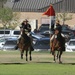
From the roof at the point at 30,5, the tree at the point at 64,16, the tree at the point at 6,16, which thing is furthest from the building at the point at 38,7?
the tree at the point at 6,16

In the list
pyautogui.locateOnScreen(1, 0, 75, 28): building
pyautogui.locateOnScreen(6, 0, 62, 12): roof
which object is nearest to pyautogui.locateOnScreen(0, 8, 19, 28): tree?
pyautogui.locateOnScreen(1, 0, 75, 28): building

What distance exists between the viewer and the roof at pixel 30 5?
9756 centimetres

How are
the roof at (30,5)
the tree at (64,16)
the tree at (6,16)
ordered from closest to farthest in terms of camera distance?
the tree at (6,16) → the tree at (64,16) → the roof at (30,5)

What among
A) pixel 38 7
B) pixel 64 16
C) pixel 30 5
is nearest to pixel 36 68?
pixel 64 16

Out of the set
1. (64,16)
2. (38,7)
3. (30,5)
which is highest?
(30,5)

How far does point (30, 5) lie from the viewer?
99.9m

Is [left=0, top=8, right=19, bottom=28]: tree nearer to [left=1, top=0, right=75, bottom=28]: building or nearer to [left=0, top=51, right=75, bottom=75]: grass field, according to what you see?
[left=1, top=0, right=75, bottom=28]: building

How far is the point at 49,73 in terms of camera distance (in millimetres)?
17609

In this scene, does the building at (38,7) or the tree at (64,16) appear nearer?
the tree at (64,16)

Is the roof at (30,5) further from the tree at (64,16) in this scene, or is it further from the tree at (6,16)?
the tree at (6,16)

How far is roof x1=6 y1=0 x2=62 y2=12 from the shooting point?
320ft

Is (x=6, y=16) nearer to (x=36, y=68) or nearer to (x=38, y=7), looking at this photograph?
(x=38, y=7)

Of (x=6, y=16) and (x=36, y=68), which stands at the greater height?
(x=6, y=16)

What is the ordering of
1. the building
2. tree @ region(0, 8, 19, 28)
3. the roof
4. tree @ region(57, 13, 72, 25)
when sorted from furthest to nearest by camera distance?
1. the roof
2. the building
3. tree @ region(57, 13, 72, 25)
4. tree @ region(0, 8, 19, 28)
